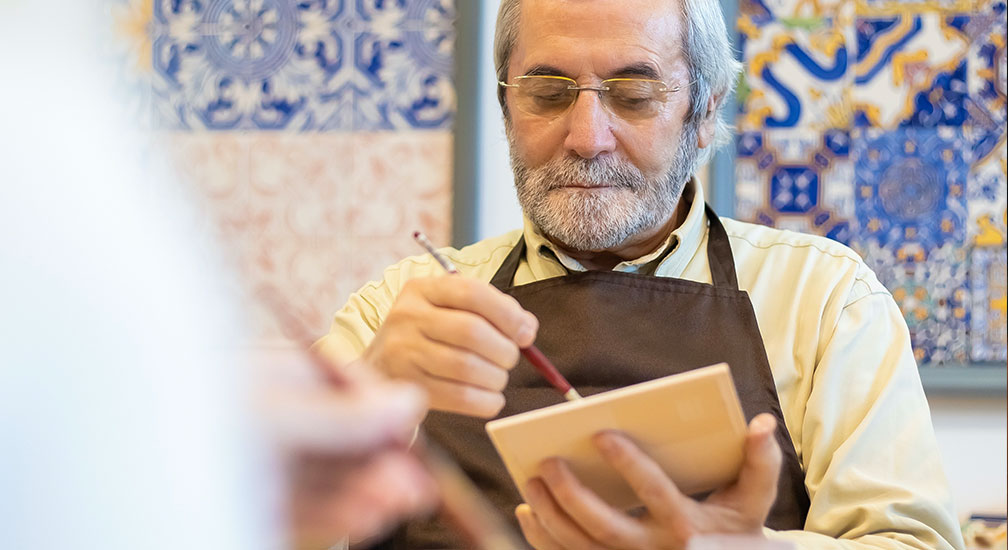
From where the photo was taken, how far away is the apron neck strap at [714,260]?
1.59m

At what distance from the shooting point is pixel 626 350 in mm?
1486

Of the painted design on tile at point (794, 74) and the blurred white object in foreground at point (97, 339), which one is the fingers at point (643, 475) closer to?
the blurred white object in foreground at point (97, 339)

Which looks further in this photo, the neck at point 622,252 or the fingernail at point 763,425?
the neck at point 622,252

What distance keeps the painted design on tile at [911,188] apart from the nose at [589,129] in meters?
0.83

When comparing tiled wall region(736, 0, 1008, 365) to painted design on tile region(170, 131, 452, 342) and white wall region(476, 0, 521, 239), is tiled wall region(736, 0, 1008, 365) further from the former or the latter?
painted design on tile region(170, 131, 452, 342)

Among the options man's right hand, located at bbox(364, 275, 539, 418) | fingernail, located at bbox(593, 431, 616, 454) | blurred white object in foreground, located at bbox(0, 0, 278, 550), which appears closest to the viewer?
blurred white object in foreground, located at bbox(0, 0, 278, 550)

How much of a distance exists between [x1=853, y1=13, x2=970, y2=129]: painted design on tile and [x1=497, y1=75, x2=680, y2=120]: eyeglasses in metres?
0.73

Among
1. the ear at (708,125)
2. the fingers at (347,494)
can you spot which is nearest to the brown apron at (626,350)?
the ear at (708,125)

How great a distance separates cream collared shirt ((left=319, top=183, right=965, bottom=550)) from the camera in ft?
4.26

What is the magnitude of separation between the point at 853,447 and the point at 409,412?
44.0 inches

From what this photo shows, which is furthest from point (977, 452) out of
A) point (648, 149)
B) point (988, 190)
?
point (648, 149)

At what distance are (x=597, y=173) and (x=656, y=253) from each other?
0.17 meters

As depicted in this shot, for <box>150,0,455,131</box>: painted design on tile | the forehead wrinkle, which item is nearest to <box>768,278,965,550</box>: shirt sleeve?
the forehead wrinkle

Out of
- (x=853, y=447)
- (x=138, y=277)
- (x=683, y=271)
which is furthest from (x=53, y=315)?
(x=683, y=271)
